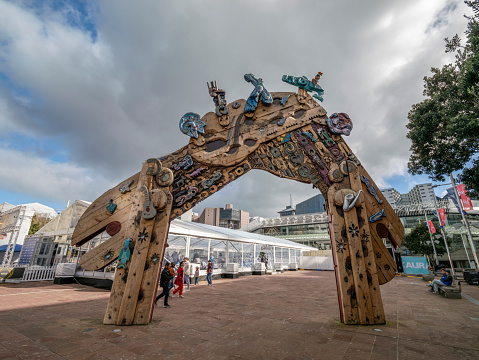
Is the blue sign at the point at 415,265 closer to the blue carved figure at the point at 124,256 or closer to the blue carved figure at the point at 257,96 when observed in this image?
the blue carved figure at the point at 257,96

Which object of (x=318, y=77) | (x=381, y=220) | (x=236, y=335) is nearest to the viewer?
(x=236, y=335)

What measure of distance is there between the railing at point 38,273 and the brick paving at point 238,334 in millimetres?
7503

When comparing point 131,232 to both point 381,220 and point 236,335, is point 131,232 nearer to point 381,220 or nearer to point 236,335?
point 236,335

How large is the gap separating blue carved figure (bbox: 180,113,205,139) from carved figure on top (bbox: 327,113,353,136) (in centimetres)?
308

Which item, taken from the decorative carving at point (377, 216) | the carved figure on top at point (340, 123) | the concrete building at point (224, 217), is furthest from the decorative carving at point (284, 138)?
the concrete building at point (224, 217)

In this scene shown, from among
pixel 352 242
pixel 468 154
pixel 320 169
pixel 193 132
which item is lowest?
pixel 352 242

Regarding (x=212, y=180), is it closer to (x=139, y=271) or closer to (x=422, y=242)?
(x=139, y=271)

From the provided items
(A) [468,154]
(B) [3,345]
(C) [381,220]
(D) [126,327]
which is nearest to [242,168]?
(C) [381,220]

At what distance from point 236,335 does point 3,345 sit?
354cm

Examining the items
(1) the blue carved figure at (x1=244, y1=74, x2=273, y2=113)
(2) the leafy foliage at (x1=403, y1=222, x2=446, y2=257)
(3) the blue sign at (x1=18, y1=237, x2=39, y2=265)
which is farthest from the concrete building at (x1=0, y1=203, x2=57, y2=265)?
(2) the leafy foliage at (x1=403, y1=222, x2=446, y2=257)

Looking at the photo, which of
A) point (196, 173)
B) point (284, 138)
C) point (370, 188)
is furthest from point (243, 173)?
point (370, 188)

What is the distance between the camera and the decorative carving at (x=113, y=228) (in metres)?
4.97

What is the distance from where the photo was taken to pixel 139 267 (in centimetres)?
461

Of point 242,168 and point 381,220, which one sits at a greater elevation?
point 242,168
